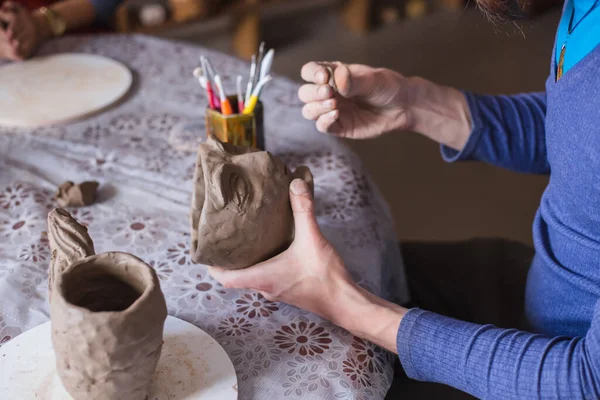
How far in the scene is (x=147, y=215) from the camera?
98 centimetres

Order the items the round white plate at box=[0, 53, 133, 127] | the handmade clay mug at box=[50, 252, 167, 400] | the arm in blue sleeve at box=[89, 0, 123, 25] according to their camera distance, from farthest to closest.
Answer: the arm in blue sleeve at box=[89, 0, 123, 25], the round white plate at box=[0, 53, 133, 127], the handmade clay mug at box=[50, 252, 167, 400]

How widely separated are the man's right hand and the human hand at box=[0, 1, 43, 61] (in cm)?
77

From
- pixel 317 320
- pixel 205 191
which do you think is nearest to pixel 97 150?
pixel 205 191

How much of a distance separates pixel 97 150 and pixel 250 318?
1.75 ft

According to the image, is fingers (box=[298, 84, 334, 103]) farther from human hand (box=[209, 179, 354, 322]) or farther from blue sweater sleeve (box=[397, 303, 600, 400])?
blue sweater sleeve (box=[397, 303, 600, 400])

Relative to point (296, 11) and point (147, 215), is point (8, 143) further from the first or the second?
point (296, 11)

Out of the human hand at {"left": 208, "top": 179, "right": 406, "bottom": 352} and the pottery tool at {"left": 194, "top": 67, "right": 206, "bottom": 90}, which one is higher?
the pottery tool at {"left": 194, "top": 67, "right": 206, "bottom": 90}

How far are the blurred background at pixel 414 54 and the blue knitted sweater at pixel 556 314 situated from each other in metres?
1.35

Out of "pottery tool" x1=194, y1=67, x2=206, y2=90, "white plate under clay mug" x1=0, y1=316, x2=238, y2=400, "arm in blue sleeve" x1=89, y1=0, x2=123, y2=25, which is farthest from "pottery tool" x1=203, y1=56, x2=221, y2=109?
"arm in blue sleeve" x1=89, y1=0, x2=123, y2=25

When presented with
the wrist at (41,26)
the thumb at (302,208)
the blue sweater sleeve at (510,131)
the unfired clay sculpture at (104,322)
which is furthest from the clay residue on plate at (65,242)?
the wrist at (41,26)

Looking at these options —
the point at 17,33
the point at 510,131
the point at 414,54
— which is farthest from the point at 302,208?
the point at 414,54

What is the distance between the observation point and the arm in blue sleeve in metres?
1.74

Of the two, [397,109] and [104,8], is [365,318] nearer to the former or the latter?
[397,109]

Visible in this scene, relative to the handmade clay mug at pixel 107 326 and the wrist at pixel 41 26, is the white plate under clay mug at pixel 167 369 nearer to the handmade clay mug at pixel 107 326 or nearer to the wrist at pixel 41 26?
the handmade clay mug at pixel 107 326
